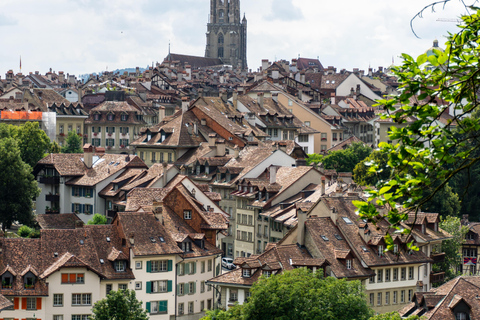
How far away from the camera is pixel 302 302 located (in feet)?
171

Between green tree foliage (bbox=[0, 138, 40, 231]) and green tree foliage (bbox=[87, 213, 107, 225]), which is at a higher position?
green tree foliage (bbox=[0, 138, 40, 231])

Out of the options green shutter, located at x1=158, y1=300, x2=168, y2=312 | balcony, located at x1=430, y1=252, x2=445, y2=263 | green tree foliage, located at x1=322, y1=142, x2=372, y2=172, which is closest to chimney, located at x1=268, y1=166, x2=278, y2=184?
balcony, located at x1=430, y1=252, x2=445, y2=263

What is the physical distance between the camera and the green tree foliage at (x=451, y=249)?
78.4 metres

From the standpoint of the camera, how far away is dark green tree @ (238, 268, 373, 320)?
5147 cm

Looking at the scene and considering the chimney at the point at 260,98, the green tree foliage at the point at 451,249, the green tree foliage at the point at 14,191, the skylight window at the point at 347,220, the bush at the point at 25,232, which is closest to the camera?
the skylight window at the point at 347,220

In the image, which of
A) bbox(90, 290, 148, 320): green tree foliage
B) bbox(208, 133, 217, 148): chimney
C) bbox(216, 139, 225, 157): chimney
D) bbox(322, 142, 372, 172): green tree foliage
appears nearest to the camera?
bbox(90, 290, 148, 320): green tree foliage

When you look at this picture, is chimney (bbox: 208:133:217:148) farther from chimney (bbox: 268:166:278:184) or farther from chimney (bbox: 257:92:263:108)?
chimney (bbox: 257:92:263:108)

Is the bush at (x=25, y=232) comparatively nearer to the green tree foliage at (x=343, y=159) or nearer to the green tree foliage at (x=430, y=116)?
the green tree foliage at (x=343, y=159)

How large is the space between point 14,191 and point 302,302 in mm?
43796

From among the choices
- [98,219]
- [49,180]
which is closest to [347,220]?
[98,219]

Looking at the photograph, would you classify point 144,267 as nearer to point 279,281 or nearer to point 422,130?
point 279,281

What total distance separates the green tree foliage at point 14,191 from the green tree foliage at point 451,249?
3491 centimetres

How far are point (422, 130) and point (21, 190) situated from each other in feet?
260

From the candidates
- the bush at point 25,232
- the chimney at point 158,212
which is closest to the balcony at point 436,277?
the chimney at point 158,212
